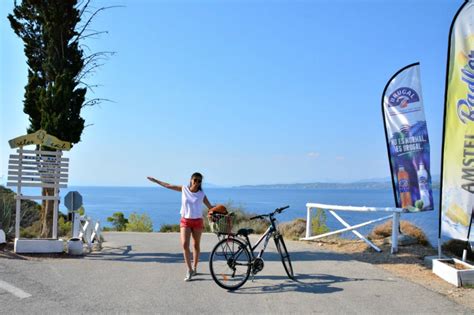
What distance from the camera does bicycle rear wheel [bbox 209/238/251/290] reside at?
26.5 feet

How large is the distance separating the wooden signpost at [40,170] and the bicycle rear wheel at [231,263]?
196 inches

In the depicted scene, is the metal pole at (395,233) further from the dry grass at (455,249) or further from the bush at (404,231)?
the dry grass at (455,249)

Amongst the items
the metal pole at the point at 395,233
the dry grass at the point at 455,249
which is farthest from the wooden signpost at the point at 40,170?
the dry grass at the point at 455,249

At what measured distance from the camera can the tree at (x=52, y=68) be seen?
42.4ft

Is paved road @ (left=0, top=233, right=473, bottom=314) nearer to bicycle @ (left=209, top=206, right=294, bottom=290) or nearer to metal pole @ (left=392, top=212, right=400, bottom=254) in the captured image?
bicycle @ (left=209, top=206, right=294, bottom=290)

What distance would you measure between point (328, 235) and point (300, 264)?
4.41 meters

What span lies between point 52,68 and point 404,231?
1095 cm

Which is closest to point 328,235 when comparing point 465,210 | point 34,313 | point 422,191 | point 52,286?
point 422,191

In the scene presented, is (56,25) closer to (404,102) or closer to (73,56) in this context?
(73,56)

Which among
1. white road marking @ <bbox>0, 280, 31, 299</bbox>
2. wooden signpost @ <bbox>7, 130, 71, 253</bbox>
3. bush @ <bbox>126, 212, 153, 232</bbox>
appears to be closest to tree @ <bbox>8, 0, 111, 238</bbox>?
wooden signpost @ <bbox>7, 130, 71, 253</bbox>

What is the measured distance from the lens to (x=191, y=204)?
8.75 m

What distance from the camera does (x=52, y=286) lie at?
8039 millimetres

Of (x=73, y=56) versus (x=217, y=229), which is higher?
(x=73, y=56)

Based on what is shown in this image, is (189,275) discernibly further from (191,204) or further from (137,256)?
(137,256)
